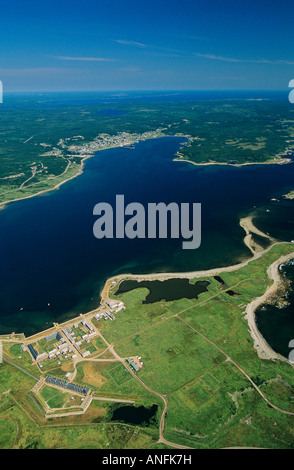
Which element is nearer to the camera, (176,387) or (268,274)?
(176,387)

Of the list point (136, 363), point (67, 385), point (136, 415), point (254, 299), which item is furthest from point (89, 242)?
point (136, 415)

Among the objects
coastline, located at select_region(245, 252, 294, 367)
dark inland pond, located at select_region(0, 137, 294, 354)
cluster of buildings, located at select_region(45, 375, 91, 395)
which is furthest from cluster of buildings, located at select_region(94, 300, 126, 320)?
coastline, located at select_region(245, 252, 294, 367)

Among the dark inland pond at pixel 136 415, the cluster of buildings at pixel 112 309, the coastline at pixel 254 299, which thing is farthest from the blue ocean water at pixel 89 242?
the dark inland pond at pixel 136 415

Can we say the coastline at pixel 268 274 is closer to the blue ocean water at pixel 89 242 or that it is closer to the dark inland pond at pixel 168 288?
the dark inland pond at pixel 168 288

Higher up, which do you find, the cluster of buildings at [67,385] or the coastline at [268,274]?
the coastline at [268,274]

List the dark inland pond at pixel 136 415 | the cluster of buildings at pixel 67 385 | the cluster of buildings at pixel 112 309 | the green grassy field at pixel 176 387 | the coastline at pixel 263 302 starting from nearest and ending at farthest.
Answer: the green grassy field at pixel 176 387
the dark inland pond at pixel 136 415
the cluster of buildings at pixel 67 385
the coastline at pixel 263 302
the cluster of buildings at pixel 112 309

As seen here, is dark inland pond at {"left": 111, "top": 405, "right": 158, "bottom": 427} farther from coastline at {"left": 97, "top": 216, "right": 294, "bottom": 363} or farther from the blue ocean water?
the blue ocean water

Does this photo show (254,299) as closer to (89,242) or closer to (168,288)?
(168,288)

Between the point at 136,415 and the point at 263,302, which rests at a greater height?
the point at 263,302
